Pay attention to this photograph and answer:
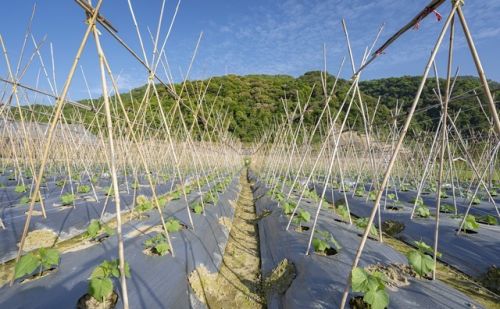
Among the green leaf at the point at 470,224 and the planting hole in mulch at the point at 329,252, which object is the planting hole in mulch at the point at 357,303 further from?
the green leaf at the point at 470,224

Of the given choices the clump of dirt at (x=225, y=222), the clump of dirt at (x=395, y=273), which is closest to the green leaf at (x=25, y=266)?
the clump of dirt at (x=395, y=273)

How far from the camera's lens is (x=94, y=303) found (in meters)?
3.25

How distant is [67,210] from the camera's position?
7.45 meters

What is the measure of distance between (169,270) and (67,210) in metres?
4.59

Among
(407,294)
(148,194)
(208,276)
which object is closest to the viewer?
(407,294)

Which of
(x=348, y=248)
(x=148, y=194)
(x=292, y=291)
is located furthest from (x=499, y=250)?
(x=148, y=194)

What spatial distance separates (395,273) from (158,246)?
3.49 metres

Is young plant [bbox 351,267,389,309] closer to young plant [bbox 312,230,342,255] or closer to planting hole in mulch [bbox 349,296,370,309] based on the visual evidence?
planting hole in mulch [bbox 349,296,370,309]

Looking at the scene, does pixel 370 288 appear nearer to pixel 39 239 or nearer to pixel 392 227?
pixel 39 239

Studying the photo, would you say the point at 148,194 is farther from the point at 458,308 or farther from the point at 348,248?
the point at 458,308

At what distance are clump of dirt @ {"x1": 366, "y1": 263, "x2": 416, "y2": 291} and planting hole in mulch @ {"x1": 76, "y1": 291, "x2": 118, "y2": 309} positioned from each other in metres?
3.26

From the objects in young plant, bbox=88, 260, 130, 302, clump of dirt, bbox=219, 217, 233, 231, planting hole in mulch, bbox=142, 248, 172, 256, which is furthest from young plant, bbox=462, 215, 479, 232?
young plant, bbox=88, 260, 130, 302

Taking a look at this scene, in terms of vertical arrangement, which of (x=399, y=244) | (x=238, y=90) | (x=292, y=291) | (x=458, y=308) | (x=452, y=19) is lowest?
(x=399, y=244)

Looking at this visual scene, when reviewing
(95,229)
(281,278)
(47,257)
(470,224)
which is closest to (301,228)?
(281,278)
